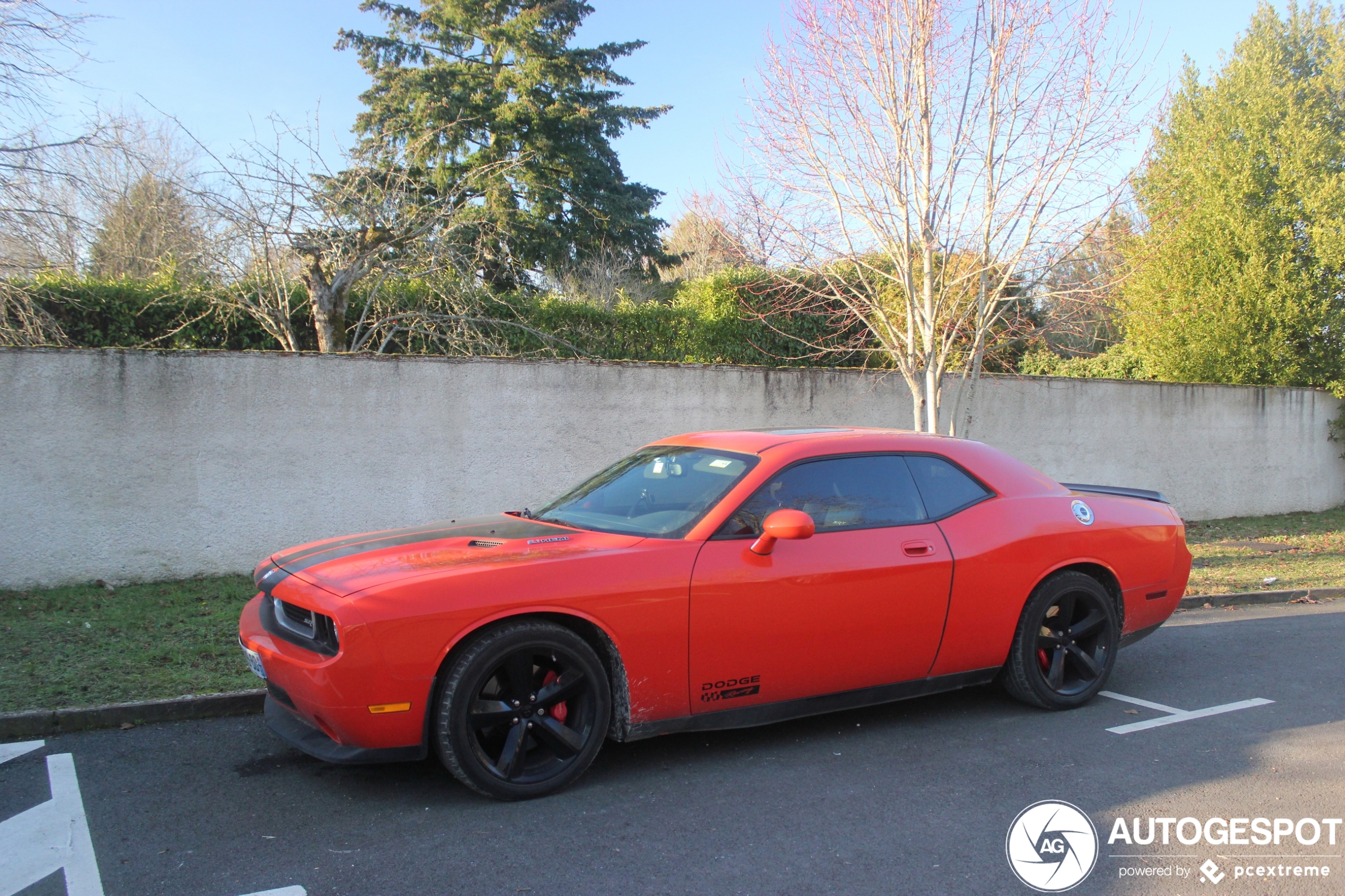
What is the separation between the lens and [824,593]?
14.2ft

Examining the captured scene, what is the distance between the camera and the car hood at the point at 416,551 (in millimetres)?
3832

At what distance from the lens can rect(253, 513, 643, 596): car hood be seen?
3.83 meters

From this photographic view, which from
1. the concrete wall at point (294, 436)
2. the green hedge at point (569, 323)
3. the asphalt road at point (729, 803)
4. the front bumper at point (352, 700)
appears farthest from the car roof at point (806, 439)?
the green hedge at point (569, 323)

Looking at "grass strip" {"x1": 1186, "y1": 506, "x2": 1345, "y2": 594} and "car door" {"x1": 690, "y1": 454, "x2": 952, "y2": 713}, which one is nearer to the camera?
"car door" {"x1": 690, "y1": 454, "x2": 952, "y2": 713}

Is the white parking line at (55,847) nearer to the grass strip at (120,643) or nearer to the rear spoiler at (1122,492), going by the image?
the grass strip at (120,643)

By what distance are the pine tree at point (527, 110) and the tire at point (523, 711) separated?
17836 mm

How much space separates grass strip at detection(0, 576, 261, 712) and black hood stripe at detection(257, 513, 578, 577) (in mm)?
1184

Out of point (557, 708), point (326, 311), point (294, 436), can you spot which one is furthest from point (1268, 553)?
point (326, 311)

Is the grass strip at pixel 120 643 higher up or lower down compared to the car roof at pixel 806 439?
lower down

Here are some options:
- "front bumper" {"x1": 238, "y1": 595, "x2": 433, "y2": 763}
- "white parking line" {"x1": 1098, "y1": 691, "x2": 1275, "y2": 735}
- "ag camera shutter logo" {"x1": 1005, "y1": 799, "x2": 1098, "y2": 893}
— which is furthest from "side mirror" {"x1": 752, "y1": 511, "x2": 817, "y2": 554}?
"white parking line" {"x1": 1098, "y1": 691, "x2": 1275, "y2": 735}

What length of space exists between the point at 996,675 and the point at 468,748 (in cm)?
290

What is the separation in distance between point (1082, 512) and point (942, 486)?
3.06ft

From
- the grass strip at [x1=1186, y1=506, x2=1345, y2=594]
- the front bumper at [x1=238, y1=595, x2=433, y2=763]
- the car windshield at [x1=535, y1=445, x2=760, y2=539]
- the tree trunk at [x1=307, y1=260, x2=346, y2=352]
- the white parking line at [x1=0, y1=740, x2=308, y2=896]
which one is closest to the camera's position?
the white parking line at [x1=0, y1=740, x2=308, y2=896]

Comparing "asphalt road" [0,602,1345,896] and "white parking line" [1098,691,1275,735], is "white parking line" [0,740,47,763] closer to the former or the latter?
"asphalt road" [0,602,1345,896]
